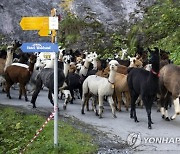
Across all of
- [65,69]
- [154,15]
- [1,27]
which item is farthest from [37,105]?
[1,27]

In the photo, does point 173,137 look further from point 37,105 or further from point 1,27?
point 1,27

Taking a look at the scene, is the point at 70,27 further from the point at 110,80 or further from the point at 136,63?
the point at 110,80

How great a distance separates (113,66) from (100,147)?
3955mm

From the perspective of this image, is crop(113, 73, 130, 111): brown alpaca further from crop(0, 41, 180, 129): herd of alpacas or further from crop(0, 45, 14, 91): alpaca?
crop(0, 45, 14, 91): alpaca

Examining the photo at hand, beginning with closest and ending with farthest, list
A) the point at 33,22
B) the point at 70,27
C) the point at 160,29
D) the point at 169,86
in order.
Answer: the point at 33,22
the point at 169,86
the point at 160,29
the point at 70,27

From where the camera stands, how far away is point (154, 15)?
26.9 metres

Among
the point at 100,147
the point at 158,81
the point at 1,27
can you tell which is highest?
the point at 1,27

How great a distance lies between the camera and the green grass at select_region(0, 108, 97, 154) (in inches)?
372

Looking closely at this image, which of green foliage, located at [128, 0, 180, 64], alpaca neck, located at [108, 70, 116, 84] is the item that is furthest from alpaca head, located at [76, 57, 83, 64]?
alpaca neck, located at [108, 70, 116, 84]

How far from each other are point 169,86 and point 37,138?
13.6 feet
